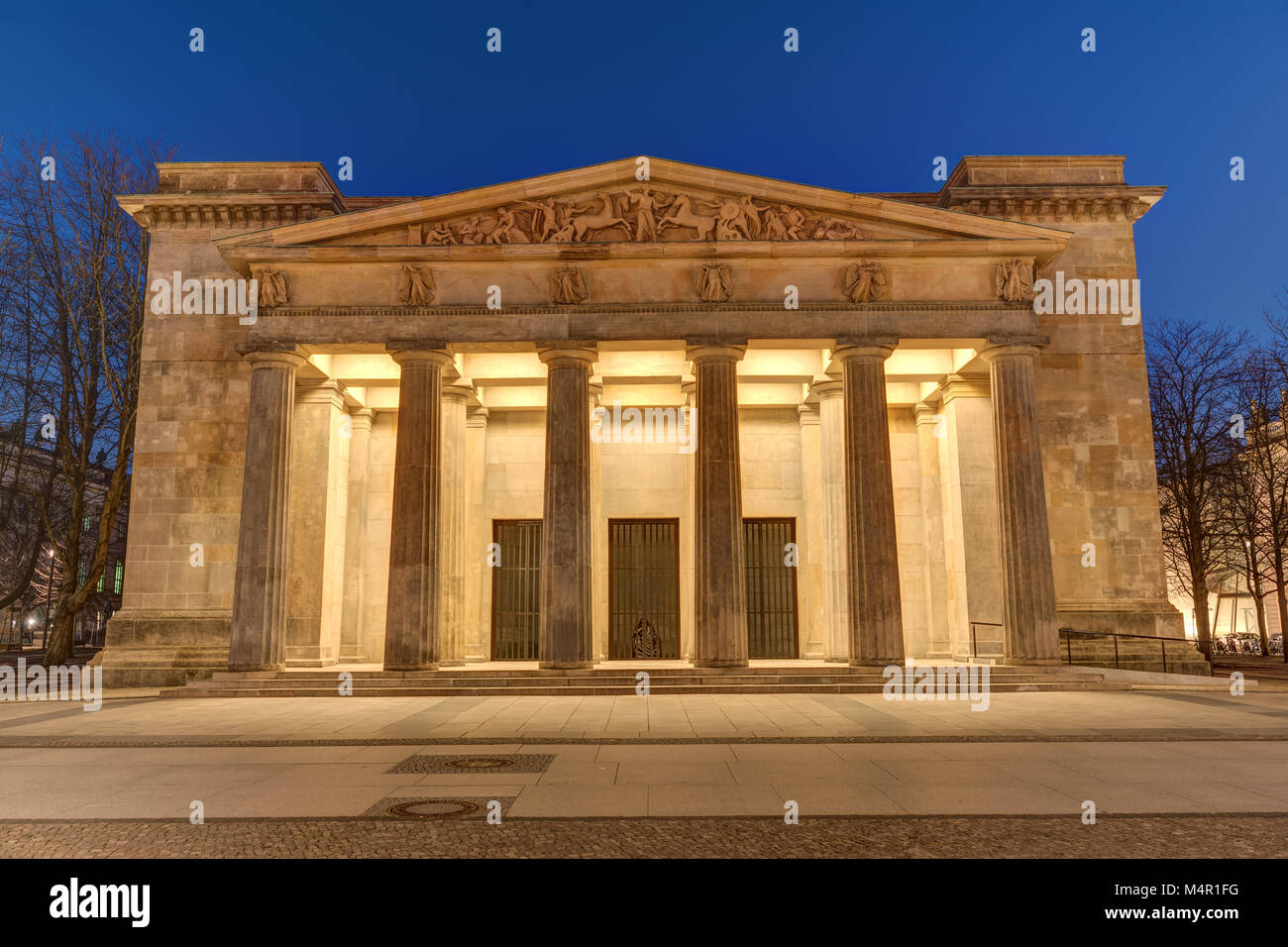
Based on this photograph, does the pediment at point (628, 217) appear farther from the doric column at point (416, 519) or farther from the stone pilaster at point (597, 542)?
the stone pilaster at point (597, 542)

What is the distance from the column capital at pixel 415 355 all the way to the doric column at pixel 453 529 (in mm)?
3542

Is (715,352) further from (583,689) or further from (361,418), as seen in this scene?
(361,418)

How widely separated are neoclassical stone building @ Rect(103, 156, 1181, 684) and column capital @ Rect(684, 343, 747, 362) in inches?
8.3

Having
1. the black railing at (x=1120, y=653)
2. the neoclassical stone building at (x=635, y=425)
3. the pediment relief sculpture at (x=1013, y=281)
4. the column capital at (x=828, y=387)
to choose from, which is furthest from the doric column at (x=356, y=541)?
the black railing at (x=1120, y=653)

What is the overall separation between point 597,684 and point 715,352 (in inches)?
372

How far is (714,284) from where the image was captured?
81.3 feet

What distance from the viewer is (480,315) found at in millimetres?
25000

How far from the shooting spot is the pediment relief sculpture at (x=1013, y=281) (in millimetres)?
24906

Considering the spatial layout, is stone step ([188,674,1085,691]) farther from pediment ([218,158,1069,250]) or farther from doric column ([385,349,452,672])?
pediment ([218,158,1069,250])

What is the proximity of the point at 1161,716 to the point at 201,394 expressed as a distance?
27.7m

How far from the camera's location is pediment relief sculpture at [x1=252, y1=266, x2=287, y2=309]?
2514 centimetres
